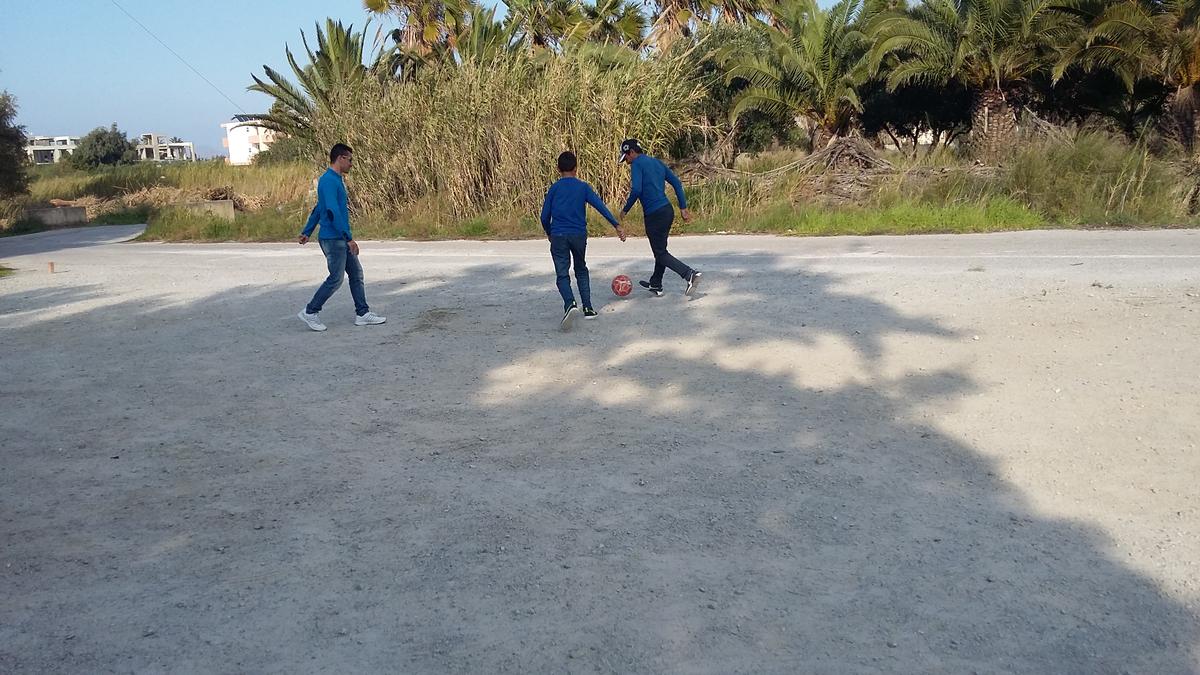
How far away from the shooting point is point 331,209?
30.6 feet

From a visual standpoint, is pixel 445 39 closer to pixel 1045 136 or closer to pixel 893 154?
pixel 893 154

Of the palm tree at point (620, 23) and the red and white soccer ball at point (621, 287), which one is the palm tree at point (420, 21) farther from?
the red and white soccer ball at point (621, 287)

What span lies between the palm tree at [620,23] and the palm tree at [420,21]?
511cm

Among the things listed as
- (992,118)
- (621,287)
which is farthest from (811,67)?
(621,287)

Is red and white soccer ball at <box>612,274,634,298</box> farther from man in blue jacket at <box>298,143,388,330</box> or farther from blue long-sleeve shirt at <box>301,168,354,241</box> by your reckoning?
blue long-sleeve shirt at <box>301,168,354,241</box>

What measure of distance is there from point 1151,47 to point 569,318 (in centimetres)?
1727

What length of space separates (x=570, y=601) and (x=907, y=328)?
4.98 meters

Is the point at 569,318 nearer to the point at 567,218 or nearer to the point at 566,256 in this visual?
the point at 566,256

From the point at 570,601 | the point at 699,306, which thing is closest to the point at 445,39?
the point at 699,306

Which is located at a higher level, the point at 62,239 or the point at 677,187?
the point at 677,187

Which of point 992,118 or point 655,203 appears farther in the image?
point 992,118

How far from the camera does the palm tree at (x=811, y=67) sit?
25.6 m

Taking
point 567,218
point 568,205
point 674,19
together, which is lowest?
point 567,218

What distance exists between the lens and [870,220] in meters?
16.5
